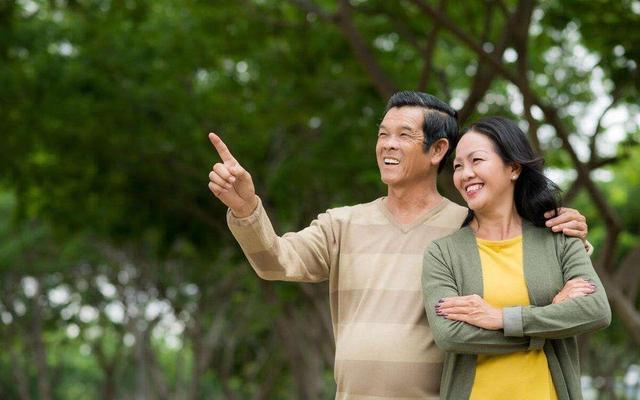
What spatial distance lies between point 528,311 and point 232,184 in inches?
38.3

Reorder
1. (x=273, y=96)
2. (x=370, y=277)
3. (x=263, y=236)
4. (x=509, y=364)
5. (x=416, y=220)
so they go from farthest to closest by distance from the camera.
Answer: (x=273, y=96) < (x=416, y=220) < (x=370, y=277) < (x=263, y=236) < (x=509, y=364)

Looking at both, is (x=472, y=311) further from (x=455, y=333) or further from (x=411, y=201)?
(x=411, y=201)

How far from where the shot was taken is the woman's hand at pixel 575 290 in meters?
3.36

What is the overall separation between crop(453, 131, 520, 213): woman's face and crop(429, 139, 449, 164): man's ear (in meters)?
0.26

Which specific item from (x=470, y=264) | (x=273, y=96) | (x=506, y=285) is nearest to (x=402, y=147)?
(x=470, y=264)

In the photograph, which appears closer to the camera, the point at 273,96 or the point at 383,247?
the point at 383,247

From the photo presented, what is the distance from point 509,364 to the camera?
3.42 meters

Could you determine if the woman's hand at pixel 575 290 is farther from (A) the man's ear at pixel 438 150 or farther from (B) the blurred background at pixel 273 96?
(B) the blurred background at pixel 273 96

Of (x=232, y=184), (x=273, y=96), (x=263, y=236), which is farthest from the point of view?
(x=273, y=96)

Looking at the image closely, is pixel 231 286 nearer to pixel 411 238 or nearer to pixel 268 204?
pixel 268 204

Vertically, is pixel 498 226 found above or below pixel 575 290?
above

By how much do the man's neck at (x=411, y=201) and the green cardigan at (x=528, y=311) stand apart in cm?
31

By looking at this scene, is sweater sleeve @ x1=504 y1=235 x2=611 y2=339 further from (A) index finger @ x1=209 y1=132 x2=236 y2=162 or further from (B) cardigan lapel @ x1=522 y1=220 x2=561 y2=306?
(A) index finger @ x1=209 y1=132 x2=236 y2=162

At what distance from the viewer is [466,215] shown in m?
3.83
